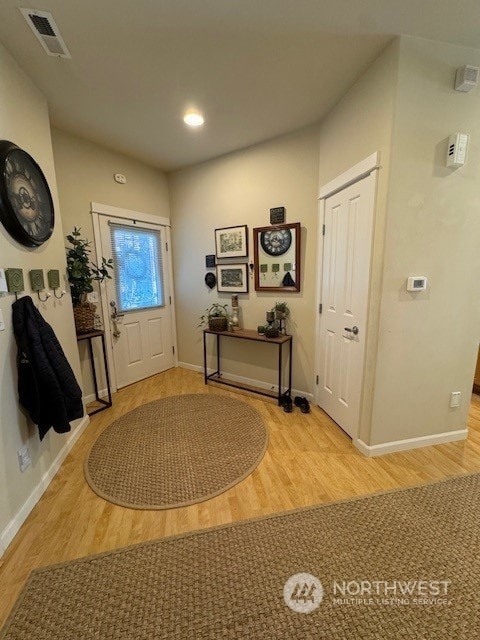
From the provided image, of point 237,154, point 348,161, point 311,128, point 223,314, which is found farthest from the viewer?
point 223,314

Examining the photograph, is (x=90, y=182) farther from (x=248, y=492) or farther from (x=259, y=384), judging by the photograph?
(x=248, y=492)

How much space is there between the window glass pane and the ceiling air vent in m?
1.57

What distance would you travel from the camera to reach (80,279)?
2363 millimetres

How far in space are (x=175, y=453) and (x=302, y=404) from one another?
4.36 feet

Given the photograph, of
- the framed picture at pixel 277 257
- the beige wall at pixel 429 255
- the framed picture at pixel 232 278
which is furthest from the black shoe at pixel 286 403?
the framed picture at pixel 232 278

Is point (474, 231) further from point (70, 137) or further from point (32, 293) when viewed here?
point (70, 137)

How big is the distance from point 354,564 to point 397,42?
286 centimetres

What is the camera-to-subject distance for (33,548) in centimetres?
135

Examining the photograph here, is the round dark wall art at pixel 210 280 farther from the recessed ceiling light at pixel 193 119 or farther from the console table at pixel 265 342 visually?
the recessed ceiling light at pixel 193 119

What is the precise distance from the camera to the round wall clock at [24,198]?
1466 mm

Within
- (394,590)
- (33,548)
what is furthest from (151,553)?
(394,590)

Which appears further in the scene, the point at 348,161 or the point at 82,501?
the point at 348,161

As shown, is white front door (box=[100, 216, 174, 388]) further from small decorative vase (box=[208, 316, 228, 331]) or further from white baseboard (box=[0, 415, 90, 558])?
white baseboard (box=[0, 415, 90, 558])

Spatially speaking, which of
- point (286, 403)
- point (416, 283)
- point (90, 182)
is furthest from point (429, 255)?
point (90, 182)
